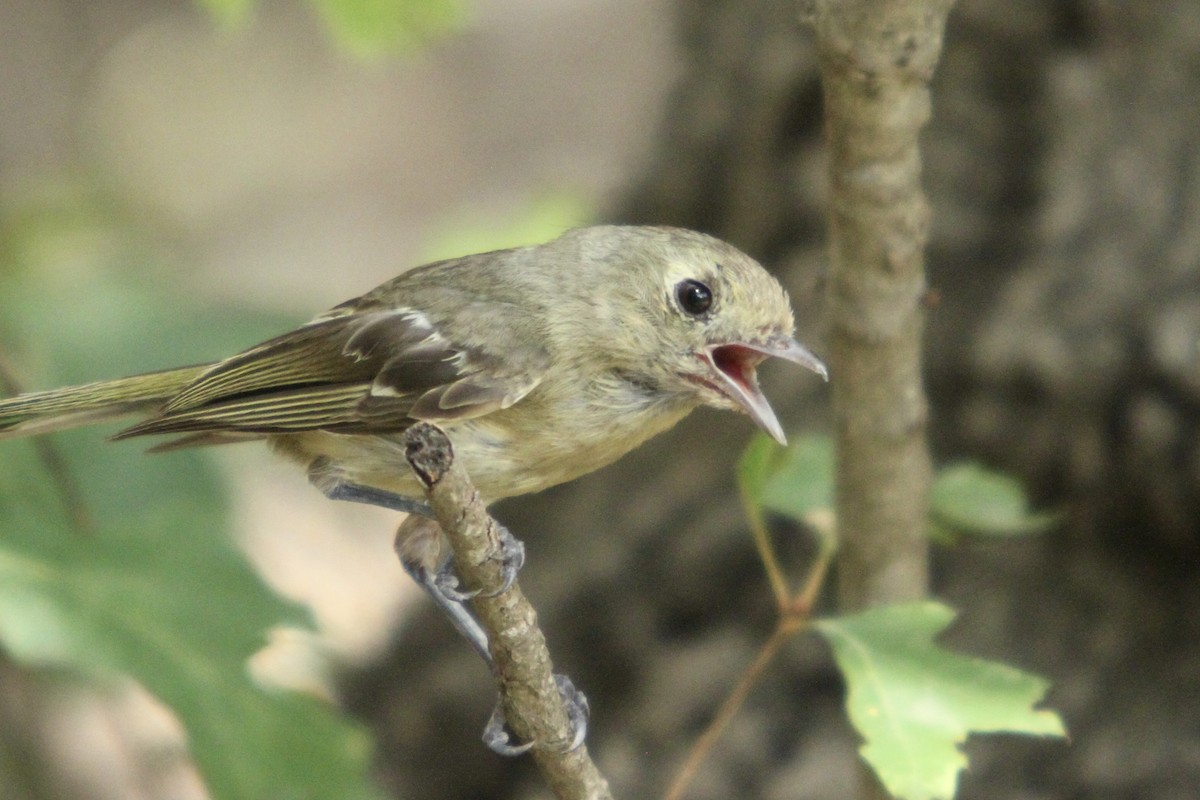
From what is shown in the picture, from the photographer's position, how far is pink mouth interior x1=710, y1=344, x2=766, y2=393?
3.04 meters

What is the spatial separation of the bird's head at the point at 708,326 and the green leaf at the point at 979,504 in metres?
0.45

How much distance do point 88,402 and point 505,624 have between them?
163 cm

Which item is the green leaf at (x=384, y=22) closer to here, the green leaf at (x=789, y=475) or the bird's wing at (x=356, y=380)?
the bird's wing at (x=356, y=380)

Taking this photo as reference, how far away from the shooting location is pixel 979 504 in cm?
302

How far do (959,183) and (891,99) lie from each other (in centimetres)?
224

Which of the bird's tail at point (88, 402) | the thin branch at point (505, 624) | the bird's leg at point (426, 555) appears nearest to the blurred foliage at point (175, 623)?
the bird's tail at point (88, 402)

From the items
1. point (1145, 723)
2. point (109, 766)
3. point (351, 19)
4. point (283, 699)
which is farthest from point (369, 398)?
point (109, 766)

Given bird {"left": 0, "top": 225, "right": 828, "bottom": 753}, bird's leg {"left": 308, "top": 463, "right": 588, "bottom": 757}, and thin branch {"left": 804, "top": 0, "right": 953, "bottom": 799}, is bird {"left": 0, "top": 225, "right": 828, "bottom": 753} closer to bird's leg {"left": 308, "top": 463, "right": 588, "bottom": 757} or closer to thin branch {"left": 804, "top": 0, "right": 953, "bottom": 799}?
bird's leg {"left": 308, "top": 463, "right": 588, "bottom": 757}

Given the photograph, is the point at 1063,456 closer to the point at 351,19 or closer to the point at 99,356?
the point at 351,19

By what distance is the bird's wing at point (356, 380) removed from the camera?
302 cm

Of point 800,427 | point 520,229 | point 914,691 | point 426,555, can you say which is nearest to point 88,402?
point 426,555

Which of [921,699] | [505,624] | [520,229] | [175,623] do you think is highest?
[520,229]

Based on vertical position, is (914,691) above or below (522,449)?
below

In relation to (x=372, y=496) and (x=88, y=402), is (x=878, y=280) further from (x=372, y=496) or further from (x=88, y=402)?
(x=88, y=402)
